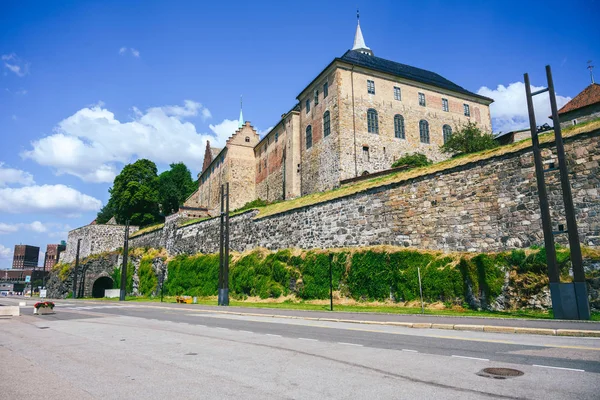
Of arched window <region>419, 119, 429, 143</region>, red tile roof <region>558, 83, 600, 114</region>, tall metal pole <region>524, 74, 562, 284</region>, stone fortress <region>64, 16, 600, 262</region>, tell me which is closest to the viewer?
tall metal pole <region>524, 74, 562, 284</region>

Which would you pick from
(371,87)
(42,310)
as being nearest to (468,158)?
(371,87)

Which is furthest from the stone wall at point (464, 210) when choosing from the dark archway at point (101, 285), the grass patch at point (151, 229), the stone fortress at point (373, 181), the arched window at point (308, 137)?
the dark archway at point (101, 285)

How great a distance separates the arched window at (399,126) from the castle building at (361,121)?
0.11 meters

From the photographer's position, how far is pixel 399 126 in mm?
44688

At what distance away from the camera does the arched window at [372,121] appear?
42.8 metres

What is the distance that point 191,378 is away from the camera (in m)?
6.00

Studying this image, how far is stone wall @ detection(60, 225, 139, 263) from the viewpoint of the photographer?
2387 inches

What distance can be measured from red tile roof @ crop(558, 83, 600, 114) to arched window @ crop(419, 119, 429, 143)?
13119 mm

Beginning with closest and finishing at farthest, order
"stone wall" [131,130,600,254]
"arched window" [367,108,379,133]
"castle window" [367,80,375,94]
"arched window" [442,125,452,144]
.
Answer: "stone wall" [131,130,600,254], "arched window" [367,108,379,133], "castle window" [367,80,375,94], "arched window" [442,125,452,144]

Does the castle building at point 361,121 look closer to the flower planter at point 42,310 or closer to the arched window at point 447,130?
the arched window at point 447,130

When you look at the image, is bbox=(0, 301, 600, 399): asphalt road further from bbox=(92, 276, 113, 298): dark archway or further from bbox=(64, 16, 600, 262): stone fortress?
bbox=(92, 276, 113, 298): dark archway

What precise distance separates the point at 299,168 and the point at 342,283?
85.1 ft

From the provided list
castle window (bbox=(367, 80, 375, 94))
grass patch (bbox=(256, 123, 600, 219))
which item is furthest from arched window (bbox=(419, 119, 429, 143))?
grass patch (bbox=(256, 123, 600, 219))

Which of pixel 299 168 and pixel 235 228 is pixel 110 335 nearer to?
pixel 235 228
